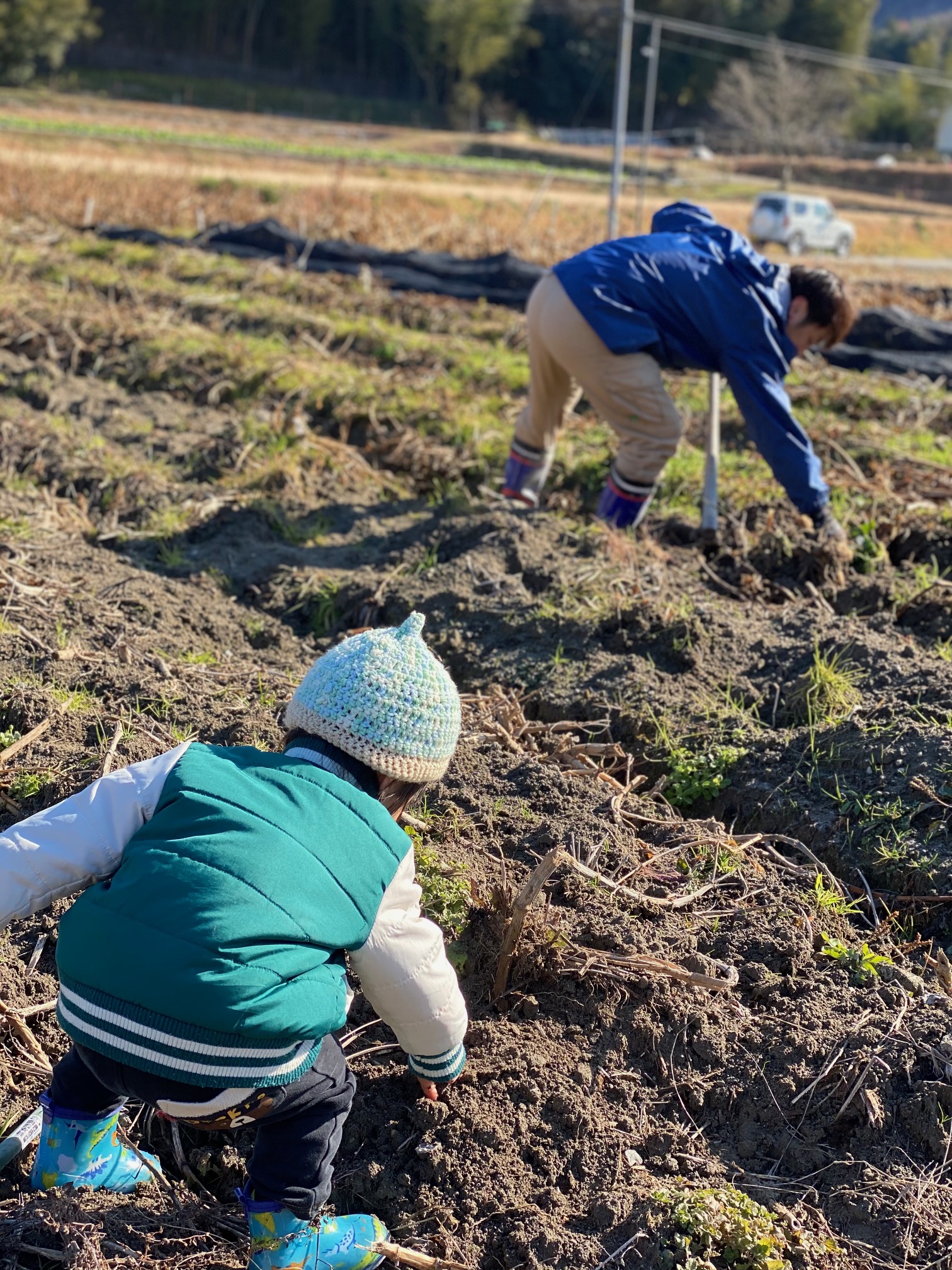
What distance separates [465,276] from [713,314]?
7523 mm

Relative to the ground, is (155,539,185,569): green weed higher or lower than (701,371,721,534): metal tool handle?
lower

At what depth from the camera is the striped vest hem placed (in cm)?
182

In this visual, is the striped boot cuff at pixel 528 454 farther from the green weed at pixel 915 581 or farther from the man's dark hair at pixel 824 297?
the green weed at pixel 915 581

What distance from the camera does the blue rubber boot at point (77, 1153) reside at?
213 centimetres

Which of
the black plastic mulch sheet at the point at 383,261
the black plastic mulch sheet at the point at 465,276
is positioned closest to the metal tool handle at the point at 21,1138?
the black plastic mulch sheet at the point at 465,276

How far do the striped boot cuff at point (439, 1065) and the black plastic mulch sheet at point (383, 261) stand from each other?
383 inches

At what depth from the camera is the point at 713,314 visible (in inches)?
189

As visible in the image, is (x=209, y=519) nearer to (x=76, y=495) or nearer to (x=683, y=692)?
(x=76, y=495)

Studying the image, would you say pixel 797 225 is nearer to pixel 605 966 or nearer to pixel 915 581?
pixel 915 581

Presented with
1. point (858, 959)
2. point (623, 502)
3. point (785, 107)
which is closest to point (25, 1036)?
point (858, 959)

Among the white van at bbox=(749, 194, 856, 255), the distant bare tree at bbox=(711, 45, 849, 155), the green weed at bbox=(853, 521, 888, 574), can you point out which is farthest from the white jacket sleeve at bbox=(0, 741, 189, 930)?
the distant bare tree at bbox=(711, 45, 849, 155)

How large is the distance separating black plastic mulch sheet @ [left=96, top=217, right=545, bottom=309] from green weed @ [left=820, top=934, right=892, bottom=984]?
9.20 meters

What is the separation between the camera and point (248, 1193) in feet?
6.66

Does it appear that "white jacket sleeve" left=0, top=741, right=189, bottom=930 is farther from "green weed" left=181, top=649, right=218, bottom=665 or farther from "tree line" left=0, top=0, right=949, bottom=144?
"tree line" left=0, top=0, right=949, bottom=144
